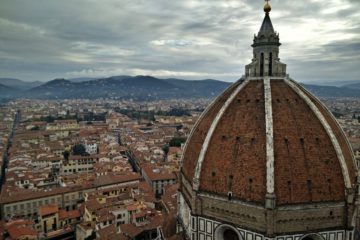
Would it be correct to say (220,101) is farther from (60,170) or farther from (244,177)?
(60,170)

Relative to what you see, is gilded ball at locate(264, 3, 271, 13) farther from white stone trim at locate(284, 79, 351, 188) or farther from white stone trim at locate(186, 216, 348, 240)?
white stone trim at locate(186, 216, 348, 240)

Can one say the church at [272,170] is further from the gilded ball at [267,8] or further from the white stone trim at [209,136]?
the gilded ball at [267,8]

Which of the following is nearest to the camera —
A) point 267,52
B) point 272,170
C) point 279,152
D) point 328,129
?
point 272,170

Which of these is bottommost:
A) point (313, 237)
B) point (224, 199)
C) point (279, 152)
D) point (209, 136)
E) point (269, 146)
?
point (313, 237)

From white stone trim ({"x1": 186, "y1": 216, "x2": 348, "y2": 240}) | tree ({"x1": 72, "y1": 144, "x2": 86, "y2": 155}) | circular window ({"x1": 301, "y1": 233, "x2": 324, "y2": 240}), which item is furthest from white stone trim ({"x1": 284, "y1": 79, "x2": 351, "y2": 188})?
tree ({"x1": 72, "y1": 144, "x2": 86, "y2": 155})

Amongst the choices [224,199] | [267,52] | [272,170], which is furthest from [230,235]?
[267,52]

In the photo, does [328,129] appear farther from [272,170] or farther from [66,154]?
[66,154]
